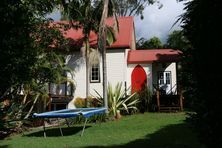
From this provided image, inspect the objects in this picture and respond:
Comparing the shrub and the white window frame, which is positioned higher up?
the white window frame

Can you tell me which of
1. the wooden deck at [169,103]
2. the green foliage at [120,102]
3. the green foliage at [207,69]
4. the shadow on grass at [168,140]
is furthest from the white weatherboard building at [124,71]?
the green foliage at [207,69]

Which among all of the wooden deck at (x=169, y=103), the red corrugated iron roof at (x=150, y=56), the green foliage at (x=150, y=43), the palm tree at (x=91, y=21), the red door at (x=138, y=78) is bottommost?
the wooden deck at (x=169, y=103)

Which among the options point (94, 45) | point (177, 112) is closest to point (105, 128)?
point (177, 112)

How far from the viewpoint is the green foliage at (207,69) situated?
6.31 metres

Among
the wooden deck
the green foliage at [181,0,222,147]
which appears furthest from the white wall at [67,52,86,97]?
the green foliage at [181,0,222,147]

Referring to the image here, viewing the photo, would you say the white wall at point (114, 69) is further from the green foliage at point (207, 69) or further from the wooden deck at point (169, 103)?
the green foliage at point (207, 69)

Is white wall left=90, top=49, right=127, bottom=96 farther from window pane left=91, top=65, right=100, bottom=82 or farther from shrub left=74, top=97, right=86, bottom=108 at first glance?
shrub left=74, top=97, right=86, bottom=108

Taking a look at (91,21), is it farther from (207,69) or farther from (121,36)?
(207,69)

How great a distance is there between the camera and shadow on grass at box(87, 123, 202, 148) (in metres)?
12.5

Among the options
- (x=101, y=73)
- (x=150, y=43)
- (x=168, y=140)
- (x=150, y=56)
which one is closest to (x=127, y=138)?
(x=168, y=140)

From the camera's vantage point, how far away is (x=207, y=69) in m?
6.53

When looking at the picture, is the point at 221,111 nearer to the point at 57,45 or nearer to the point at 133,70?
the point at 57,45

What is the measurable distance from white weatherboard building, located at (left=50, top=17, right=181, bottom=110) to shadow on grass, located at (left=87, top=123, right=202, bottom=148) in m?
13.1

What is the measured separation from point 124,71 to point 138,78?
1.42 metres
